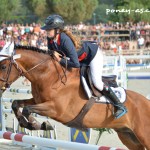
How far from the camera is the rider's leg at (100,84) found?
257 inches

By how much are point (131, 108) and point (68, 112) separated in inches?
40.1

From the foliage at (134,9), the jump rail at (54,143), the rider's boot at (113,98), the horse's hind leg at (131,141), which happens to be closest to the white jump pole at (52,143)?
the jump rail at (54,143)

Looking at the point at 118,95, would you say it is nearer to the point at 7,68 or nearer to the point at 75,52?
the point at 75,52

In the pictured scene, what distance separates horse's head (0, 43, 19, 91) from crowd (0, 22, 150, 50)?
16.6m

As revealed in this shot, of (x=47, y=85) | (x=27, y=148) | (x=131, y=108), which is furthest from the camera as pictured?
(x=27, y=148)

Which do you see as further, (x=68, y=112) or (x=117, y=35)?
(x=117, y=35)

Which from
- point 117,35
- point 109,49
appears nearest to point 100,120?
point 109,49

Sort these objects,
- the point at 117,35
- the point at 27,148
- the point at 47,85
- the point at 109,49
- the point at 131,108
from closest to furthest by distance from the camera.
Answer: the point at 47,85 → the point at 131,108 → the point at 27,148 → the point at 109,49 → the point at 117,35

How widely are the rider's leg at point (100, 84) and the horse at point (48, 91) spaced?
0.11 metres

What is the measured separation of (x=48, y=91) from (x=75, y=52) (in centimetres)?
60

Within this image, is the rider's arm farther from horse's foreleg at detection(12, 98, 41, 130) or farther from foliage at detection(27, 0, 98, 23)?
foliage at detection(27, 0, 98, 23)

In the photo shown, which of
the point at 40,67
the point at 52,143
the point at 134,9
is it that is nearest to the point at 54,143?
the point at 52,143

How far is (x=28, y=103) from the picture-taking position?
640 cm

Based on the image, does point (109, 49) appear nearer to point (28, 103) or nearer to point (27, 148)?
point (27, 148)
